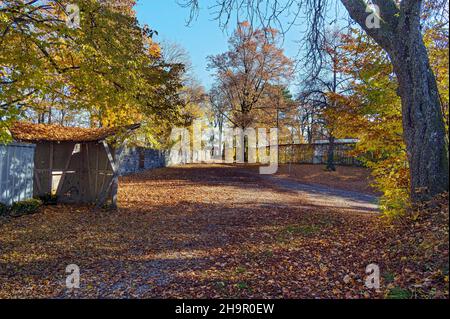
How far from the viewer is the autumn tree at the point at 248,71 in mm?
25484

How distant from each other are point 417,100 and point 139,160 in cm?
2080

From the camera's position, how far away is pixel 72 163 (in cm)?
1056

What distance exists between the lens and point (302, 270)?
3.72 meters

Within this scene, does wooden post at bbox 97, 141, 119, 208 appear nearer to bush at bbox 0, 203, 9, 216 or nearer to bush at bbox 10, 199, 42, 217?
bush at bbox 10, 199, 42, 217

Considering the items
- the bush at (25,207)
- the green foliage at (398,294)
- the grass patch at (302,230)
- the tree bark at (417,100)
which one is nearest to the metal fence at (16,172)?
the bush at (25,207)

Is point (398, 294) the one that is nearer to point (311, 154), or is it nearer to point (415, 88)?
point (415, 88)

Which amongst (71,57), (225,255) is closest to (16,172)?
(71,57)

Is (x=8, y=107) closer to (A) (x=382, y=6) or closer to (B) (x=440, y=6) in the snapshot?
(A) (x=382, y=6)

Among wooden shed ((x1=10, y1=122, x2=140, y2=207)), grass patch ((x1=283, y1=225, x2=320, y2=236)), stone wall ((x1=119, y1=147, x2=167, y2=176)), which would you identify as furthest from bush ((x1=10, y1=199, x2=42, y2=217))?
stone wall ((x1=119, y1=147, x2=167, y2=176))

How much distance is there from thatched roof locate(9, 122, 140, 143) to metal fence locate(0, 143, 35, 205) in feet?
2.34

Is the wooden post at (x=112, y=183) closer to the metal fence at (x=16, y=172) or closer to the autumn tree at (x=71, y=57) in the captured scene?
the autumn tree at (x=71, y=57)

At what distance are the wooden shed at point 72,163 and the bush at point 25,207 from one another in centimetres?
129

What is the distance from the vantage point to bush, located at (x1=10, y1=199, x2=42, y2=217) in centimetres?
804

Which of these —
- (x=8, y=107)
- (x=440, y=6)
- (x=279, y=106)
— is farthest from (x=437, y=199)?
(x=279, y=106)
